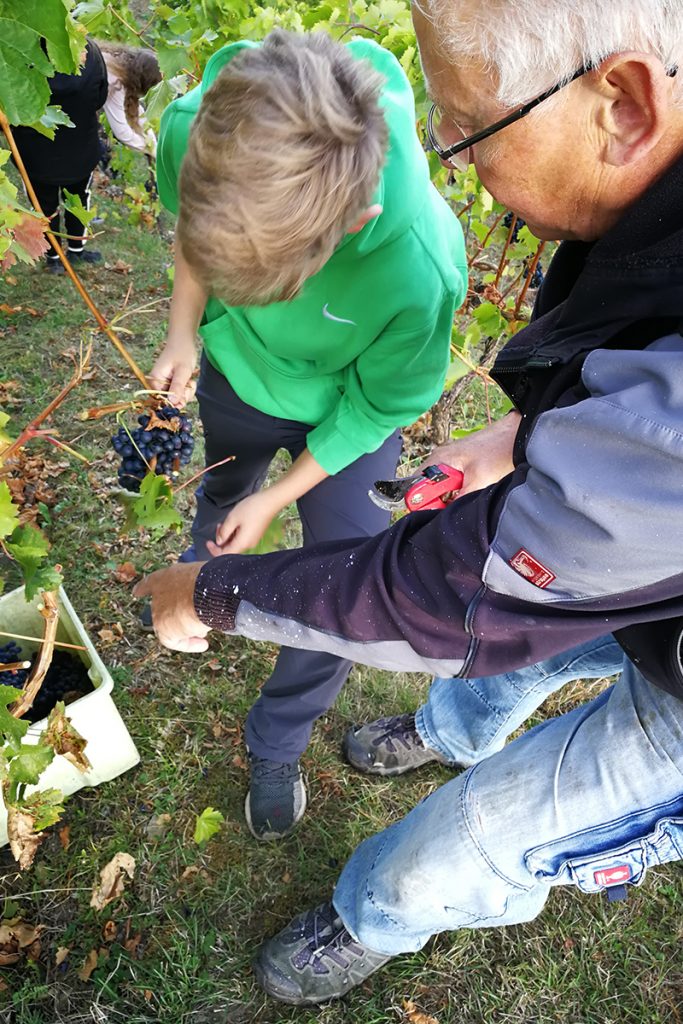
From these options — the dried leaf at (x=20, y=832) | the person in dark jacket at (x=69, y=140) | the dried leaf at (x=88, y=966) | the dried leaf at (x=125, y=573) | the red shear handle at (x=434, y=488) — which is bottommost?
the dried leaf at (x=88, y=966)

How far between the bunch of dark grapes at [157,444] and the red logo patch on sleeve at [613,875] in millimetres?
1294

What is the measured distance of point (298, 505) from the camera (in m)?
2.08

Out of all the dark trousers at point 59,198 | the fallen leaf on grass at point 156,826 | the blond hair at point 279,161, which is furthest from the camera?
the dark trousers at point 59,198

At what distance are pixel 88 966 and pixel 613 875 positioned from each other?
1.45 meters

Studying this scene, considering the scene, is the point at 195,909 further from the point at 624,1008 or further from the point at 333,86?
the point at 333,86

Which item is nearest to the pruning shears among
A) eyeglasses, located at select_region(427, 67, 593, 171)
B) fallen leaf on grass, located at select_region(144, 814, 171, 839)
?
eyeglasses, located at select_region(427, 67, 593, 171)

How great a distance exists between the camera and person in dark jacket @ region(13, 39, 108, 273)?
3686 millimetres

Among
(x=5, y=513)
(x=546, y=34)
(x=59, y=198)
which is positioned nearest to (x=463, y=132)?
(x=546, y=34)

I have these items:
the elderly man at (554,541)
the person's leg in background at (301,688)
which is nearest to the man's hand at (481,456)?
the person's leg in background at (301,688)

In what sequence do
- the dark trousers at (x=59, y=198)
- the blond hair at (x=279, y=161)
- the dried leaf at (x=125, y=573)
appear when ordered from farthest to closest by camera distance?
the dark trousers at (x=59, y=198)
the dried leaf at (x=125, y=573)
the blond hair at (x=279, y=161)

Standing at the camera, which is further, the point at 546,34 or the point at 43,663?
the point at 43,663

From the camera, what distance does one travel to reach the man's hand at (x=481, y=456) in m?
1.78

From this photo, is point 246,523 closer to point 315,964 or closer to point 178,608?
point 178,608

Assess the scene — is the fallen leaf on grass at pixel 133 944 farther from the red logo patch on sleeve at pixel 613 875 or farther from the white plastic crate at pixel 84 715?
the red logo patch on sleeve at pixel 613 875
